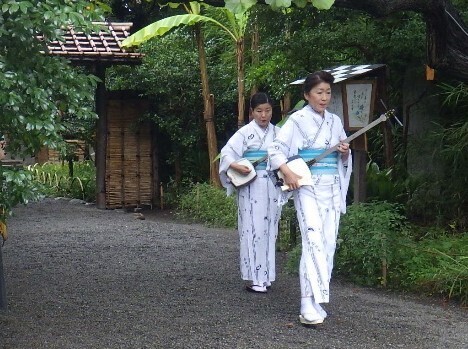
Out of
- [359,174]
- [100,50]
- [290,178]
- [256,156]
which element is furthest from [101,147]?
[290,178]

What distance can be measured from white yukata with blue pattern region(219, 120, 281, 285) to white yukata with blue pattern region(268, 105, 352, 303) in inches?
44.8

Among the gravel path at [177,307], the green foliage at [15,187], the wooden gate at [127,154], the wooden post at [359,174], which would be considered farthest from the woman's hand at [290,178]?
the wooden gate at [127,154]

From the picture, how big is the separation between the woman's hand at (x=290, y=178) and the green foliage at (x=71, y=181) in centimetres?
1089

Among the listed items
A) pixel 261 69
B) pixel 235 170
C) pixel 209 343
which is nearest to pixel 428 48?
pixel 235 170

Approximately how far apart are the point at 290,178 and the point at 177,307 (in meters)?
1.36

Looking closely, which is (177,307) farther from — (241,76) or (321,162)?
(241,76)

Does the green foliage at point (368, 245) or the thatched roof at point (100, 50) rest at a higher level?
the thatched roof at point (100, 50)

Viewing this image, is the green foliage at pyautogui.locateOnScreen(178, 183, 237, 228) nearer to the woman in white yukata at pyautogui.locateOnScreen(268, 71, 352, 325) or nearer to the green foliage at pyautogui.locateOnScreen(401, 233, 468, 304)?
the green foliage at pyautogui.locateOnScreen(401, 233, 468, 304)

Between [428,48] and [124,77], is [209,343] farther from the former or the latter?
[124,77]

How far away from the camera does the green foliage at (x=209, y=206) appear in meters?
13.3

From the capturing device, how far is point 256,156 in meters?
7.56

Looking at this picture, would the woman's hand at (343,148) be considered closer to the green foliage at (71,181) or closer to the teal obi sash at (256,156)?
the teal obi sash at (256,156)

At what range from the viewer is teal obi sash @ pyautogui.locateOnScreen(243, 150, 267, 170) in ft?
24.6

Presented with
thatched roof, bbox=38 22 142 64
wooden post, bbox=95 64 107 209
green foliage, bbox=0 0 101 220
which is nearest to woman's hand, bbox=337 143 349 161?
green foliage, bbox=0 0 101 220
